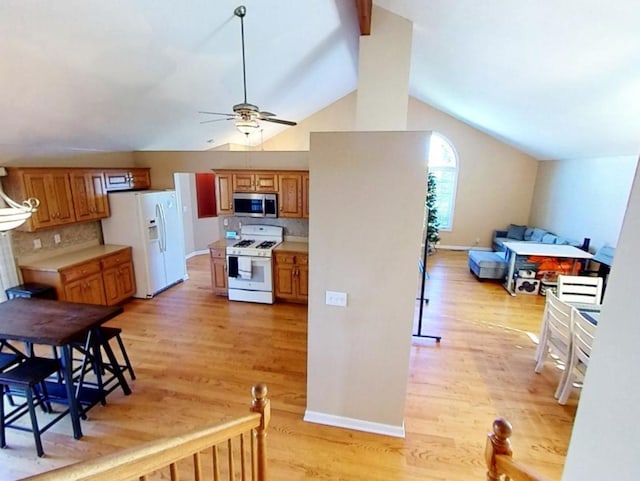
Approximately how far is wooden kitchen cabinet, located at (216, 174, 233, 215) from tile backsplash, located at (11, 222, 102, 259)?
2043mm

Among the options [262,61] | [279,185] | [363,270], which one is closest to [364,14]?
[262,61]

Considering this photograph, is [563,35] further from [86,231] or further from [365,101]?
[86,231]

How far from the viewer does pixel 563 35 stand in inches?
105

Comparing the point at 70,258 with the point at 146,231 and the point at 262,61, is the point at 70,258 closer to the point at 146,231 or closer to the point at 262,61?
the point at 146,231

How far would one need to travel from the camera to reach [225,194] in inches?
219

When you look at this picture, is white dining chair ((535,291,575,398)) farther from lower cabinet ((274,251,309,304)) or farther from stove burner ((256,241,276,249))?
stove burner ((256,241,276,249))

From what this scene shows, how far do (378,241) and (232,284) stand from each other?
360 cm

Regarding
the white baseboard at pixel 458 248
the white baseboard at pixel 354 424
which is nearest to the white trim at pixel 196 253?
the white baseboard at pixel 354 424

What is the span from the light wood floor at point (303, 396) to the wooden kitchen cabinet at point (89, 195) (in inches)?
62.1

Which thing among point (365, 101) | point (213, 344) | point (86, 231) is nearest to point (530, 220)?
point (365, 101)

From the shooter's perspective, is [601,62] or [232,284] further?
[232,284]

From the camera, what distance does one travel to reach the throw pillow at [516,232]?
8.07 m

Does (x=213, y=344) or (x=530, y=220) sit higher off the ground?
(x=530, y=220)

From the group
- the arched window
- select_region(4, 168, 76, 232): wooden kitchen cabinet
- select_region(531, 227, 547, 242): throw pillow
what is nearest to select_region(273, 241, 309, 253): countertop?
select_region(4, 168, 76, 232): wooden kitchen cabinet
